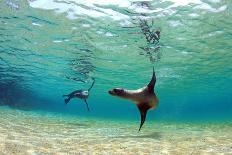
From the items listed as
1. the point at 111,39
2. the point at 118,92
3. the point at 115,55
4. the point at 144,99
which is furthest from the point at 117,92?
the point at 115,55

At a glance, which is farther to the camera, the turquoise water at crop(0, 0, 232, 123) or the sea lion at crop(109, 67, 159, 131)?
the turquoise water at crop(0, 0, 232, 123)

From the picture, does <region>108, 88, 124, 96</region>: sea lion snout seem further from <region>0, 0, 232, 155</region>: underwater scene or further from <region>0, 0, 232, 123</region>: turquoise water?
<region>0, 0, 232, 123</region>: turquoise water

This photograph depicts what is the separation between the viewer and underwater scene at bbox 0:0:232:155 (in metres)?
8.62

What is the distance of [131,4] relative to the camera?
15.7 metres

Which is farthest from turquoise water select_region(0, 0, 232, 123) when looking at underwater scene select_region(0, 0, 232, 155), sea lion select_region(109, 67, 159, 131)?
sea lion select_region(109, 67, 159, 131)

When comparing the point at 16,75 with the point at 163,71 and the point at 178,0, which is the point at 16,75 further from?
the point at 178,0

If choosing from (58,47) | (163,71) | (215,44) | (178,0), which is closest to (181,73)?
(163,71)

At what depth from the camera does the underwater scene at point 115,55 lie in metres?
8.62

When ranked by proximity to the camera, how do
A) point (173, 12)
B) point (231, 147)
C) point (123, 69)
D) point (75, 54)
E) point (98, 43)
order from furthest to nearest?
1. point (123, 69)
2. point (75, 54)
3. point (98, 43)
4. point (173, 12)
5. point (231, 147)

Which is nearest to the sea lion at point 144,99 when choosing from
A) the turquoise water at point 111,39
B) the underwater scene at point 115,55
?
the underwater scene at point 115,55

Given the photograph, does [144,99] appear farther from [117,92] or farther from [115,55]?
[115,55]

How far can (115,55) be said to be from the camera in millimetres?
27859

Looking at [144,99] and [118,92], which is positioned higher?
[118,92]

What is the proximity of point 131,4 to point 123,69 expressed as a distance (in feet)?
63.9
